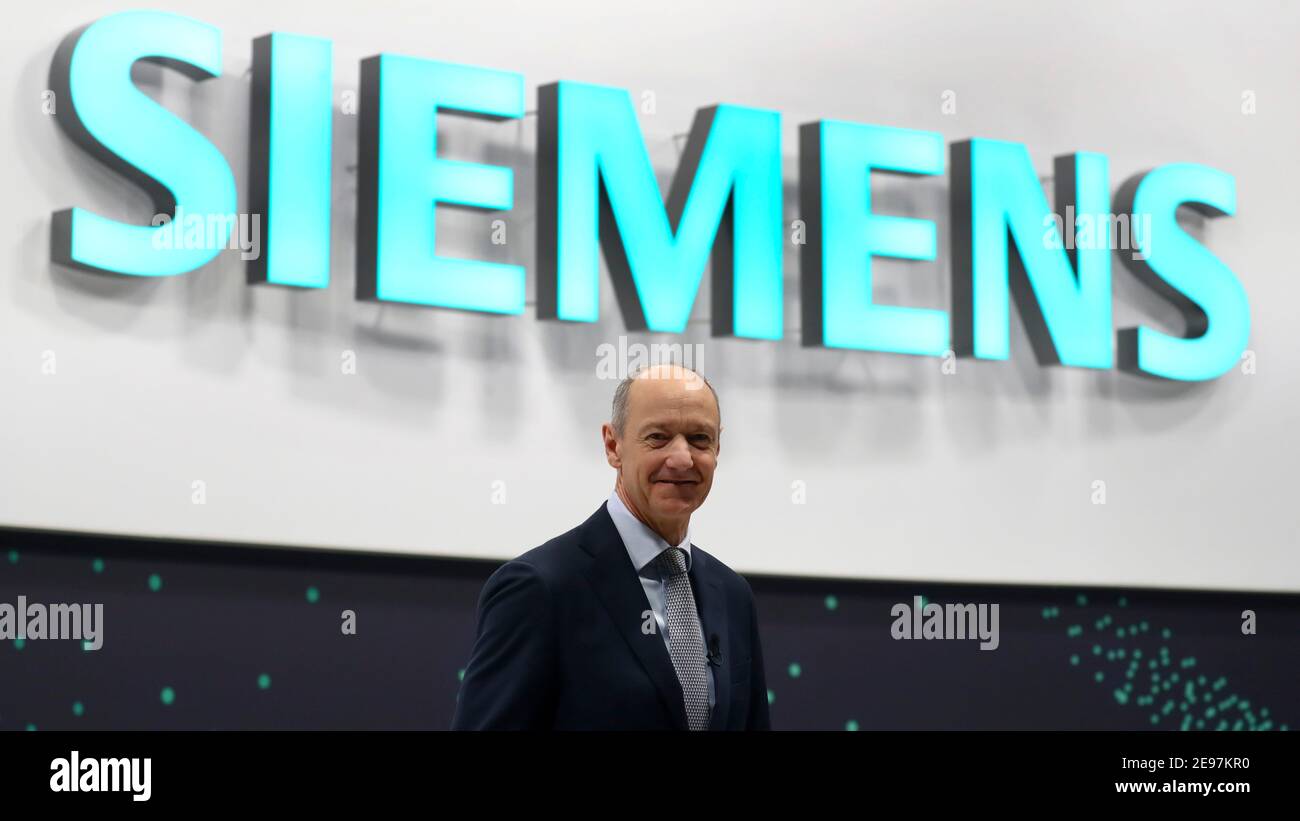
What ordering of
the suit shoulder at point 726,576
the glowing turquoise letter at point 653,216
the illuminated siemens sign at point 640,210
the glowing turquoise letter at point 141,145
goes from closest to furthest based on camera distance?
the suit shoulder at point 726,576 → the glowing turquoise letter at point 141,145 → the illuminated siemens sign at point 640,210 → the glowing turquoise letter at point 653,216

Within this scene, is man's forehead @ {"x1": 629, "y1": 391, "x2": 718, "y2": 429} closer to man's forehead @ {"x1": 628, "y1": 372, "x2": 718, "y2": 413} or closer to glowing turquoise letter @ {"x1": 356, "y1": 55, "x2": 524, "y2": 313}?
man's forehead @ {"x1": 628, "y1": 372, "x2": 718, "y2": 413}

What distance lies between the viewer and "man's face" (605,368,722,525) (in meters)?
2.41

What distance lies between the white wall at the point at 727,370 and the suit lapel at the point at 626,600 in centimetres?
283

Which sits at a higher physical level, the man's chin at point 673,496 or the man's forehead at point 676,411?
the man's forehead at point 676,411

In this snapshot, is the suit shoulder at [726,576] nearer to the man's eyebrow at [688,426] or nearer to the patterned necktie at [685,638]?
the patterned necktie at [685,638]

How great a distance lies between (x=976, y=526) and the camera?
6074mm

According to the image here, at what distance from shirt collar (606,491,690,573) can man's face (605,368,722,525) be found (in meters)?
0.03

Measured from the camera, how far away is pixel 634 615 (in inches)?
93.0

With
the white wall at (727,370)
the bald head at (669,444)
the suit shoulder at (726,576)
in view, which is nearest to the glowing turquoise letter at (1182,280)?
the white wall at (727,370)

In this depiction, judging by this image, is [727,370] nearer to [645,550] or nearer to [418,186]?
[418,186]

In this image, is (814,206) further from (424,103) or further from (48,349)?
(48,349)

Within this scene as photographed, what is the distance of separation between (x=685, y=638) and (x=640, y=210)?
10.9ft

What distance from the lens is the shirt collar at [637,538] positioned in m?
2.46
